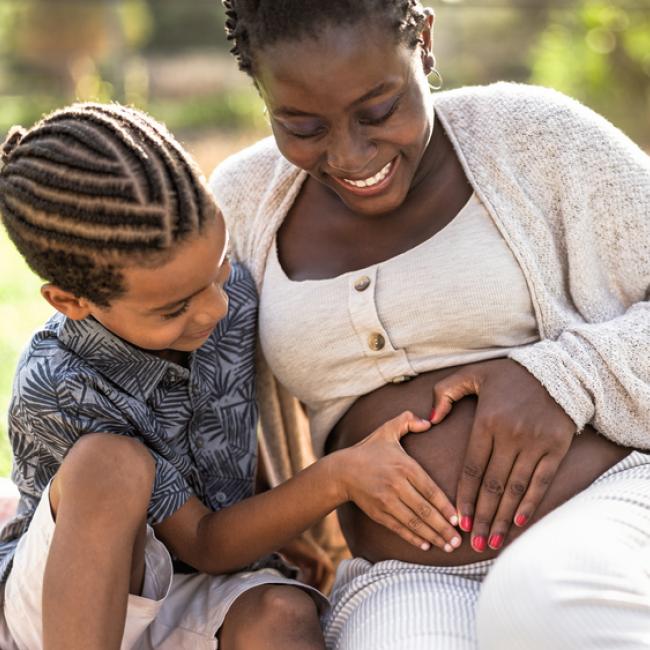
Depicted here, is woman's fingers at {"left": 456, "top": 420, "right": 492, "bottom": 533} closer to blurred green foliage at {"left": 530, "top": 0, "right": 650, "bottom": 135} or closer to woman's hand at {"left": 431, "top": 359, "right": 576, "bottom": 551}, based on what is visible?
woman's hand at {"left": 431, "top": 359, "right": 576, "bottom": 551}

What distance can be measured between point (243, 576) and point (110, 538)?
1.40 ft

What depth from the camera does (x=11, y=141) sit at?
2080 millimetres

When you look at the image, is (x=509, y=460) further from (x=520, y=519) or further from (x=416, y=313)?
(x=416, y=313)

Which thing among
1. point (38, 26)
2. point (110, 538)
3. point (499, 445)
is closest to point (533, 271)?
point (499, 445)

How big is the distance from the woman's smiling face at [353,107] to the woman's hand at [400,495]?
541 millimetres

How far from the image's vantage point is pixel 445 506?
6.82ft

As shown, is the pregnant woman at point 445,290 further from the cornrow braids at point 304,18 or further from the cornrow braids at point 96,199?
the cornrow braids at point 96,199

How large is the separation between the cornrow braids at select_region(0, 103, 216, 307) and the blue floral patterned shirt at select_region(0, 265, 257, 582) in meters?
0.14

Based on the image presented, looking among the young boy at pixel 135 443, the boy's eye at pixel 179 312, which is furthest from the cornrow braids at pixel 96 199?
the boy's eye at pixel 179 312

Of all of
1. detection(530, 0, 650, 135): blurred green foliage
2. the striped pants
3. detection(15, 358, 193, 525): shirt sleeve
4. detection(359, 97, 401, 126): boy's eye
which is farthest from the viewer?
detection(530, 0, 650, 135): blurred green foliage

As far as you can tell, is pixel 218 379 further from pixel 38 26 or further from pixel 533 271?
pixel 38 26

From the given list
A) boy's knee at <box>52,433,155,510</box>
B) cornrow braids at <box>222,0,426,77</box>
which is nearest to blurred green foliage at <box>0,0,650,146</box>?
cornrow braids at <box>222,0,426,77</box>

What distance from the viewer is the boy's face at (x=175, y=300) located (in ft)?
6.49

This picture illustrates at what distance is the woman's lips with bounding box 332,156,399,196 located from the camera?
223 cm
